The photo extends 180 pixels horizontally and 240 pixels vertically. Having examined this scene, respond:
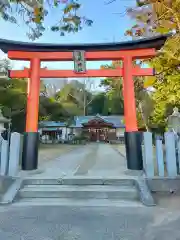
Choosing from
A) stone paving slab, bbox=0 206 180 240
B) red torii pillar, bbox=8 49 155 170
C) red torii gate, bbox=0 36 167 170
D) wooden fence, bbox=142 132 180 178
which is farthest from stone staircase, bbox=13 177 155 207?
red torii gate, bbox=0 36 167 170

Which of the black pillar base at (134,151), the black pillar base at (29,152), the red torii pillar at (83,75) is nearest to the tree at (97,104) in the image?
the red torii pillar at (83,75)

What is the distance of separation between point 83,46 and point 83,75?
0.79m

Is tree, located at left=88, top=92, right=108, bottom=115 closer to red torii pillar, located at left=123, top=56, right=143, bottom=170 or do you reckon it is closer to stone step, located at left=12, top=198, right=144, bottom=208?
red torii pillar, located at left=123, top=56, right=143, bottom=170

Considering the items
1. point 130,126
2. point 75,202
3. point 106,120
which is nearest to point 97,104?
point 106,120

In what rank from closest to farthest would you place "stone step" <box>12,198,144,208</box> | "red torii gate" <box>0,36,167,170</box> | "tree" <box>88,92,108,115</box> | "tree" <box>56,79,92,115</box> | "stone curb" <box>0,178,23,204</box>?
"stone step" <box>12,198,144,208</box>
"stone curb" <box>0,178,23,204</box>
"red torii gate" <box>0,36,167,170</box>
"tree" <box>56,79,92,115</box>
"tree" <box>88,92,108,115</box>

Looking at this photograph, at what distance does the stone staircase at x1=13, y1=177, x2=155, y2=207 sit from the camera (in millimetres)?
3895

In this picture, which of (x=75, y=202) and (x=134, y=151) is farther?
(x=134, y=151)

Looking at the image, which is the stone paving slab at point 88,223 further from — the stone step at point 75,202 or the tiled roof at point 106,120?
the tiled roof at point 106,120

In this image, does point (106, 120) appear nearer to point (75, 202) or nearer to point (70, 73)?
point (70, 73)

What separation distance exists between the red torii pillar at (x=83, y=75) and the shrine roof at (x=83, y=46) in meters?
0.11

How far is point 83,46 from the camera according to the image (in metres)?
6.12

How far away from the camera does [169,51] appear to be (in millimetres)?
7840

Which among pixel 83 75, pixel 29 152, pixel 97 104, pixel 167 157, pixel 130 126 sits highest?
pixel 97 104

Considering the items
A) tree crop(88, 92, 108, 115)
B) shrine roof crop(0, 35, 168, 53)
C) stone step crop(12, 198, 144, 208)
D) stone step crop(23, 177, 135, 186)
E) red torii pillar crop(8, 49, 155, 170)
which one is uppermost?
tree crop(88, 92, 108, 115)
